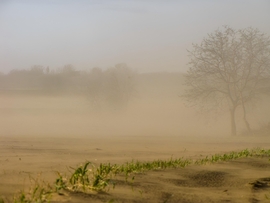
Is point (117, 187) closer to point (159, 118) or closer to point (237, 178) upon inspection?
point (237, 178)

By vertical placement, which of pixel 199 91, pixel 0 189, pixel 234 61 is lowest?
pixel 0 189

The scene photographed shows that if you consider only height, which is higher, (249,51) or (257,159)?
(249,51)

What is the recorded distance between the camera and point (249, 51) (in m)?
36.6

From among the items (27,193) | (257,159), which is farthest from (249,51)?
(27,193)

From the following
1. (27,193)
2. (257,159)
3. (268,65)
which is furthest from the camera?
(268,65)

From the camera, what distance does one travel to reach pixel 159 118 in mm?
70188

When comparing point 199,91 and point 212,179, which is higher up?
point 199,91

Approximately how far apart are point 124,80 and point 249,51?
904 inches

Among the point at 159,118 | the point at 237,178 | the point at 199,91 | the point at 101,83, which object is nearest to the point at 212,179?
the point at 237,178

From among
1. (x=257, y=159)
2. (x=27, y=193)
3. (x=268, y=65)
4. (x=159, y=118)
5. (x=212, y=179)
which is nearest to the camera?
(x=27, y=193)

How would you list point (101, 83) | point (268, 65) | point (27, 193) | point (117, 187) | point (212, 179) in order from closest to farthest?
point (27, 193)
point (117, 187)
point (212, 179)
point (268, 65)
point (101, 83)

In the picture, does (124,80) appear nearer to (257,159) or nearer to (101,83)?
(101,83)

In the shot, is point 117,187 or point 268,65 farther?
point 268,65

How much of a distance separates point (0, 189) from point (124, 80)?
2077 inches
